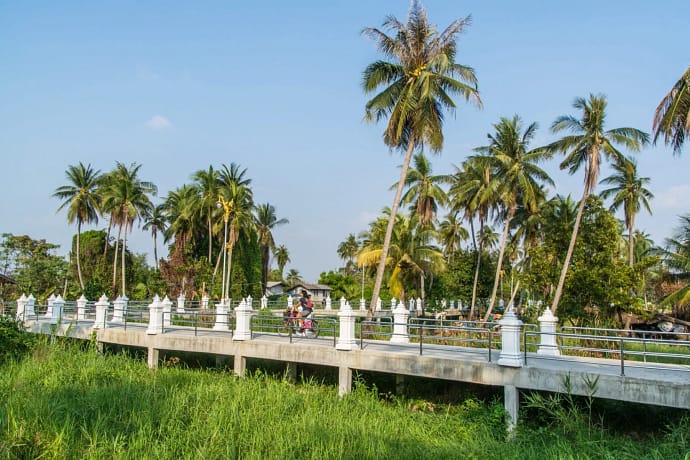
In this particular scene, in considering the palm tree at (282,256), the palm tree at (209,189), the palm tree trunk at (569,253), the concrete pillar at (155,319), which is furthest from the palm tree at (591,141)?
the palm tree at (282,256)

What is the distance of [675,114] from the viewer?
57.2 feet

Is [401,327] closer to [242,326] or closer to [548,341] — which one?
[548,341]

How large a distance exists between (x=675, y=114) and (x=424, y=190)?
1001 inches

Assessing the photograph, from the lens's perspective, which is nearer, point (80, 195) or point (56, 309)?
point (56, 309)

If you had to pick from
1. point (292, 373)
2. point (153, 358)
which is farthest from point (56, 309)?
point (292, 373)

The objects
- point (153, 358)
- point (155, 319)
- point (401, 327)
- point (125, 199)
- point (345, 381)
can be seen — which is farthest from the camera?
point (125, 199)

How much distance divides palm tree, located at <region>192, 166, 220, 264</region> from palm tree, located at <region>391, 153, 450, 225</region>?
56.9 ft

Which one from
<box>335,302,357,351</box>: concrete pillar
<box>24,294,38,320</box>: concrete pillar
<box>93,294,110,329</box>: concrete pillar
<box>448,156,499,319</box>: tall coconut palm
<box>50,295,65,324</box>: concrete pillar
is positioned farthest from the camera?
<box>448,156,499,319</box>: tall coconut palm

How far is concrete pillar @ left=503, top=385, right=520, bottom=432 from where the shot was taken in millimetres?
11504

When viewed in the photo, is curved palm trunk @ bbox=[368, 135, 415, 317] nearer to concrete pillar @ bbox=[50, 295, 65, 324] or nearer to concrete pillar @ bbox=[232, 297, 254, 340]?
concrete pillar @ bbox=[232, 297, 254, 340]

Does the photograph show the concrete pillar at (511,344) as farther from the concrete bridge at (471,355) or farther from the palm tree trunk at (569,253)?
the palm tree trunk at (569,253)

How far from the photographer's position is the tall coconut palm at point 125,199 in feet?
159

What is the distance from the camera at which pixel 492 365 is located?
12.0 m

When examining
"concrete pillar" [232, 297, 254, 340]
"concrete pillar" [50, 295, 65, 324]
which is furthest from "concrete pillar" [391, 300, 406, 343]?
"concrete pillar" [50, 295, 65, 324]
